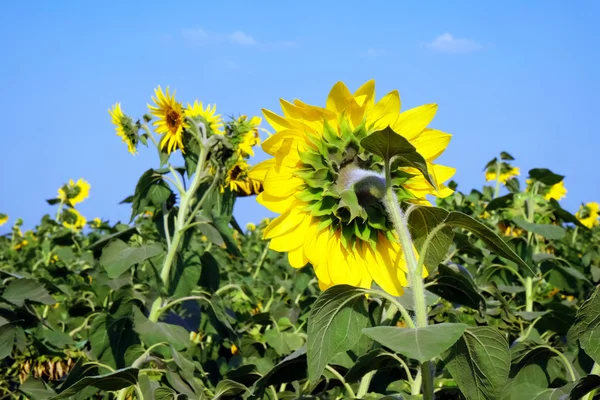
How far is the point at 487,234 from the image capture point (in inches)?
42.1

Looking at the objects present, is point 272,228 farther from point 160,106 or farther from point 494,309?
point 160,106

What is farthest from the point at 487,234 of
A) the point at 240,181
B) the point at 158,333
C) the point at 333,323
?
the point at 240,181

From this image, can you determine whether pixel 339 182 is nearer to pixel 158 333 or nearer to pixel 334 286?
pixel 334 286

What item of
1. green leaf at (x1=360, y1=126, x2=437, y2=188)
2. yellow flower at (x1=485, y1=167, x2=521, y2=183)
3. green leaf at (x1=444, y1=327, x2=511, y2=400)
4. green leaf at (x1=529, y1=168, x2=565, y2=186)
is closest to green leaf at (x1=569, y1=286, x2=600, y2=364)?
green leaf at (x1=444, y1=327, x2=511, y2=400)

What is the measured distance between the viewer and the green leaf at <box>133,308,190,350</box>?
7.16 feet

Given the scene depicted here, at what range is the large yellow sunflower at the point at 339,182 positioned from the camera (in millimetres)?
1186

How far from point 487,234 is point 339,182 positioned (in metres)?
0.25

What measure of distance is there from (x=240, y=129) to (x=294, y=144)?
1.65 meters

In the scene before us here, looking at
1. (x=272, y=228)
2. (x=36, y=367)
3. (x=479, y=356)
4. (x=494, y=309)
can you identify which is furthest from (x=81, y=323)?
(x=479, y=356)

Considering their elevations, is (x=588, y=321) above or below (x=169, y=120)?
below

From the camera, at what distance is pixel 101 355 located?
2555 mm

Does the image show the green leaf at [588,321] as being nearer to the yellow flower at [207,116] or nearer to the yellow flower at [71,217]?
the yellow flower at [207,116]

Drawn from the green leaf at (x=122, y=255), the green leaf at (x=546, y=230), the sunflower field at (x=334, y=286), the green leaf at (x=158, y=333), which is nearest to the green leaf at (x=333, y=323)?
the sunflower field at (x=334, y=286)

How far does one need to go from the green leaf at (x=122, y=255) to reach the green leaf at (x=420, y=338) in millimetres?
1638
